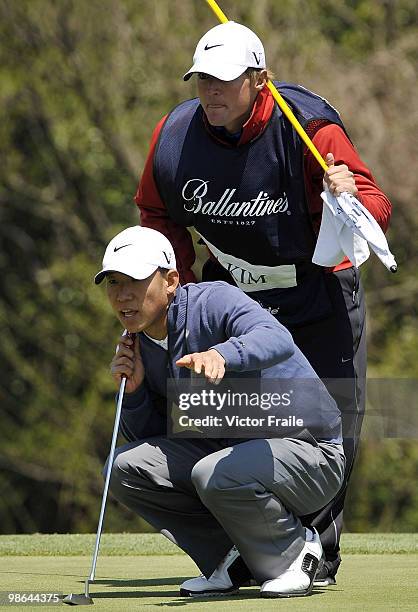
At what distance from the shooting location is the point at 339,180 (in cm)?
514

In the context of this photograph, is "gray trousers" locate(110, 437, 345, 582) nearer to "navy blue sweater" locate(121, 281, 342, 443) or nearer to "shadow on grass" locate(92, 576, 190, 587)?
"navy blue sweater" locate(121, 281, 342, 443)

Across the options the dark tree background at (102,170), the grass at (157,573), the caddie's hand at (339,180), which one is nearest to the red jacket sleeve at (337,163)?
the caddie's hand at (339,180)

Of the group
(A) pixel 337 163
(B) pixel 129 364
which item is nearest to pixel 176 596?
(B) pixel 129 364

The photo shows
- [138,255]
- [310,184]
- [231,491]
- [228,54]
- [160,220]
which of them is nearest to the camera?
[231,491]

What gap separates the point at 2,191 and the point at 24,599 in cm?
1310

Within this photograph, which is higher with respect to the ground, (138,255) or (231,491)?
(138,255)

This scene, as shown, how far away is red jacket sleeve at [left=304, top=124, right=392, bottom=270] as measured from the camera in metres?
5.38

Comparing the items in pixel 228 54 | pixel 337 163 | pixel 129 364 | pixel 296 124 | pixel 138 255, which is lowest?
pixel 129 364

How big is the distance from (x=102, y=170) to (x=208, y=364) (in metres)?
12.5

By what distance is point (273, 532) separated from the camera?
191 inches

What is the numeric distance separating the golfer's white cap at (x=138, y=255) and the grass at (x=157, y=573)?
1.06m

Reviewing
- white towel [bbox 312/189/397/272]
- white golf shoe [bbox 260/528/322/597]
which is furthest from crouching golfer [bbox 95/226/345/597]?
white towel [bbox 312/189/397/272]

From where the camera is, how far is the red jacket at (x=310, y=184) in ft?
17.7

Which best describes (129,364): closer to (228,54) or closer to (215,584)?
(215,584)
